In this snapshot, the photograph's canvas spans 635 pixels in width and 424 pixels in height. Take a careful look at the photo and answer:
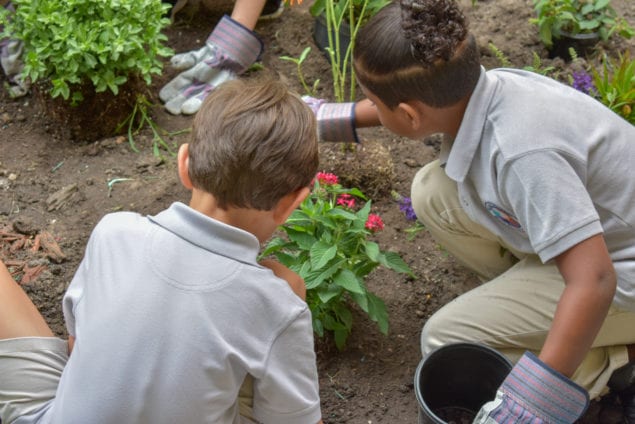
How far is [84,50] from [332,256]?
4.37 ft

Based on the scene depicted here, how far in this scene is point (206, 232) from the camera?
4.68 ft

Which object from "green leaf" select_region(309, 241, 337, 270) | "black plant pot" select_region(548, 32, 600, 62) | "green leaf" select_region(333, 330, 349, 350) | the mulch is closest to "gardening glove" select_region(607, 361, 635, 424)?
"green leaf" select_region(333, 330, 349, 350)

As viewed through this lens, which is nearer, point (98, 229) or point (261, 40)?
point (98, 229)

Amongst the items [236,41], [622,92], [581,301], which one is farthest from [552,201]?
[236,41]

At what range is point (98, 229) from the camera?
1527 millimetres

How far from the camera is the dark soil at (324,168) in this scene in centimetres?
223

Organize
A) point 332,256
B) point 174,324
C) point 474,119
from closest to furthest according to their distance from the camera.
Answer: point 174,324
point 474,119
point 332,256

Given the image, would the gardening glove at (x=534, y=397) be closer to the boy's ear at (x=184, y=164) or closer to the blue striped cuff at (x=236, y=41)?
the boy's ear at (x=184, y=164)

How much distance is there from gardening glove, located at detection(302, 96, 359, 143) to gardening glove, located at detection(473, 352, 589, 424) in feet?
3.07

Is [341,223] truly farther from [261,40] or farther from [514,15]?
[514,15]

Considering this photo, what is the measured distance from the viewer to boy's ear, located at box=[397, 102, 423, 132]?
1.80 m

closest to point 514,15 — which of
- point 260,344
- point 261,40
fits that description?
point 261,40

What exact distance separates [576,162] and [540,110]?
15 centimetres

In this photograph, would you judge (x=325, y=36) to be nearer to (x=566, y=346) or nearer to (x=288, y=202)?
(x=288, y=202)
